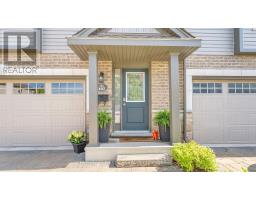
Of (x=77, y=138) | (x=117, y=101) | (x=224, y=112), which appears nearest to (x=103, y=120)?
(x=77, y=138)

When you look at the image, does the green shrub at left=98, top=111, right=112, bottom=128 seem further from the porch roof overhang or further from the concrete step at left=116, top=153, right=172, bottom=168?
the porch roof overhang

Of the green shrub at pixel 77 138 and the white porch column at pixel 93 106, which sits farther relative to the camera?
the green shrub at pixel 77 138

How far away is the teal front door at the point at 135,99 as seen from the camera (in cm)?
724

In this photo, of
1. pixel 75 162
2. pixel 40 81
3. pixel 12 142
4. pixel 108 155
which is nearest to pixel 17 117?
pixel 12 142

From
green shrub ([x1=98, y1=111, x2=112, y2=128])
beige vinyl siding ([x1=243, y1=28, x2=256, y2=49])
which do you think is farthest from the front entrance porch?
beige vinyl siding ([x1=243, y1=28, x2=256, y2=49])

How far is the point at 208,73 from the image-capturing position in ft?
23.6

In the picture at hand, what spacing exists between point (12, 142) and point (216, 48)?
316 inches

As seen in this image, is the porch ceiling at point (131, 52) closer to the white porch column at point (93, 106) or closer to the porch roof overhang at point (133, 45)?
the porch roof overhang at point (133, 45)

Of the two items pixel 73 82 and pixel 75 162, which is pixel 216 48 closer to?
pixel 73 82

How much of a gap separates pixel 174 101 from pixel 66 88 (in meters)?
3.88

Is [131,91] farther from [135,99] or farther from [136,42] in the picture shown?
[136,42]

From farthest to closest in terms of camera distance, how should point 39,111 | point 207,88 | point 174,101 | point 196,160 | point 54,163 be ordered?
1. point 207,88
2. point 39,111
3. point 174,101
4. point 54,163
5. point 196,160

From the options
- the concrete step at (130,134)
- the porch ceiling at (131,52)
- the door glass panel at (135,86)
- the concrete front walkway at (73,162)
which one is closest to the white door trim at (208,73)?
the porch ceiling at (131,52)

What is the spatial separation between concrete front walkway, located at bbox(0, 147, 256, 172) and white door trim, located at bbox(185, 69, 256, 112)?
6.41 ft
